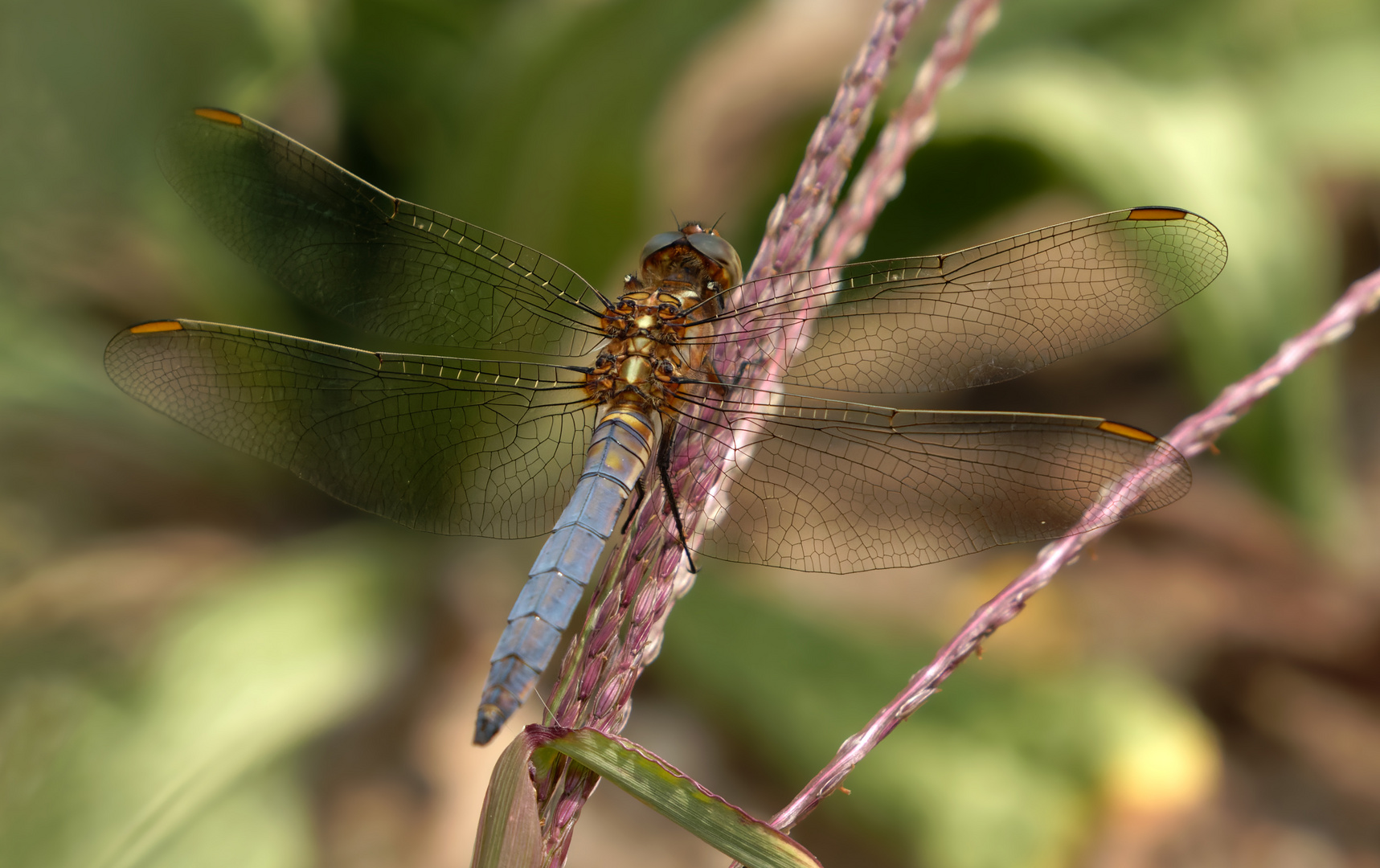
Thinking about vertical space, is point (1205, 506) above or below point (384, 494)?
above

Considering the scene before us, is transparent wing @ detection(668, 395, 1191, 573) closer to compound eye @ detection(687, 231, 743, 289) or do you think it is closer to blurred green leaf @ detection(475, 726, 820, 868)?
compound eye @ detection(687, 231, 743, 289)

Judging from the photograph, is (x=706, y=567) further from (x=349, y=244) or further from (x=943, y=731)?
(x=349, y=244)

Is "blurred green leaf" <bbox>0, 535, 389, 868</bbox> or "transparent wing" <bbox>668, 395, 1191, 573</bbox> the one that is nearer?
"transparent wing" <bbox>668, 395, 1191, 573</bbox>

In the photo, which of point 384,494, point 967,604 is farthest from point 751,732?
point 384,494

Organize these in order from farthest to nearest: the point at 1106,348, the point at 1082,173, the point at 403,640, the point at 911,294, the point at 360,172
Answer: the point at 1106,348, the point at 360,172, the point at 403,640, the point at 1082,173, the point at 911,294

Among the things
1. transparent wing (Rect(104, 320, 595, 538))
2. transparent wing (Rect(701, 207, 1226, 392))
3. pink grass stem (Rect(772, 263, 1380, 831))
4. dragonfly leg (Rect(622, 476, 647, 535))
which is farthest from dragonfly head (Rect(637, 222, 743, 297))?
pink grass stem (Rect(772, 263, 1380, 831))

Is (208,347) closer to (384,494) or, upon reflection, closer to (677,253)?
(384,494)

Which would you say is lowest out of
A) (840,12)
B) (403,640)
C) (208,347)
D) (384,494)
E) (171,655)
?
(171,655)
